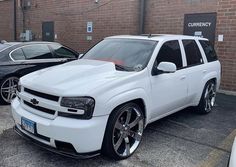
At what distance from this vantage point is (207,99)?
6297 mm

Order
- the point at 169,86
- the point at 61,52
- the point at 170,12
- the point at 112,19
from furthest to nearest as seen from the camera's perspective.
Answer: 1. the point at 112,19
2. the point at 170,12
3. the point at 61,52
4. the point at 169,86

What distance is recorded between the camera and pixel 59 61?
7.54 meters

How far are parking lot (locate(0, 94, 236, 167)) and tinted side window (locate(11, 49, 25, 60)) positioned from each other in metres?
1.37

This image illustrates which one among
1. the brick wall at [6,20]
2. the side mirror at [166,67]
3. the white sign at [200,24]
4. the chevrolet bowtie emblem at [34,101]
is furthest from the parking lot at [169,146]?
the brick wall at [6,20]

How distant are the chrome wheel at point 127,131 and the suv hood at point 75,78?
1.73ft

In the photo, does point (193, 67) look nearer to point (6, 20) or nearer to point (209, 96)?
point (209, 96)

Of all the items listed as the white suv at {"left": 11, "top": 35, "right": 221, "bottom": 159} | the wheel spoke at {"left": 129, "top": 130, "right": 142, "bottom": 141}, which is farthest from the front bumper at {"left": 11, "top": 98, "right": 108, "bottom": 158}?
the wheel spoke at {"left": 129, "top": 130, "right": 142, "bottom": 141}

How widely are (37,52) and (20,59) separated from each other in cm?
53

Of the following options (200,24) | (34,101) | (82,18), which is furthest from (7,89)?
(82,18)

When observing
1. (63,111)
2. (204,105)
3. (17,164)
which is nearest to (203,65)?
(204,105)

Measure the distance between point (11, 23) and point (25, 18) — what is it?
4.31ft

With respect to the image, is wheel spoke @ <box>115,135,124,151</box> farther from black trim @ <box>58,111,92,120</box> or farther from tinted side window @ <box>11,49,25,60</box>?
tinted side window @ <box>11,49,25,60</box>

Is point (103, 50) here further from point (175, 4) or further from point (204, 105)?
point (175, 4)

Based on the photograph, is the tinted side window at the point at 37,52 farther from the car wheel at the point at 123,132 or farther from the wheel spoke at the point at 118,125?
the wheel spoke at the point at 118,125
